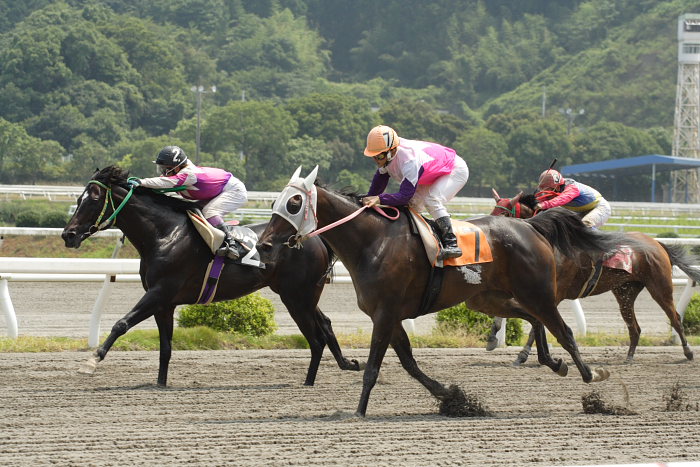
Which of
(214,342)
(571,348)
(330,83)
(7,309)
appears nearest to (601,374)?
(571,348)

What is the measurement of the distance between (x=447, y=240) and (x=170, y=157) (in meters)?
2.29

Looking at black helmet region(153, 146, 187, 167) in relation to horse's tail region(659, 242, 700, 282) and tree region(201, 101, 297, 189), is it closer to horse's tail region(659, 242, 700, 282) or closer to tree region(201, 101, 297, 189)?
horse's tail region(659, 242, 700, 282)

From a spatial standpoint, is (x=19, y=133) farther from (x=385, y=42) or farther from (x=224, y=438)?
(x=385, y=42)

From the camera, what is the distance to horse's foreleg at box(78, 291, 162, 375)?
23.5 ft

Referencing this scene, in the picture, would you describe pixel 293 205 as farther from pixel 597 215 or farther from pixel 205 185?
pixel 597 215

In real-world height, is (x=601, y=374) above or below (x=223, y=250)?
below

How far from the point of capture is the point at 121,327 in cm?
730

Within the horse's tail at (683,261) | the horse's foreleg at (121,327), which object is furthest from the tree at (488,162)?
the horse's foreleg at (121,327)

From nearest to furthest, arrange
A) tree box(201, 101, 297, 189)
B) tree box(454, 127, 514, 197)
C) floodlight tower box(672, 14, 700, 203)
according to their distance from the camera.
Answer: tree box(201, 101, 297, 189)
tree box(454, 127, 514, 197)
floodlight tower box(672, 14, 700, 203)

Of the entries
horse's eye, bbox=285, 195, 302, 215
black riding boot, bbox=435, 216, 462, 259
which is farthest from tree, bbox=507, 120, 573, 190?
horse's eye, bbox=285, 195, 302, 215

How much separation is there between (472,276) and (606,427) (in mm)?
1323

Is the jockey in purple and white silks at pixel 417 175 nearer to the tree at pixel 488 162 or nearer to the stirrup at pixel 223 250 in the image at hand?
the stirrup at pixel 223 250

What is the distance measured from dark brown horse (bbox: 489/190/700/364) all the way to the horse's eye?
2797 millimetres

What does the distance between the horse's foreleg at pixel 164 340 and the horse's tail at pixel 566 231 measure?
2.58 metres
